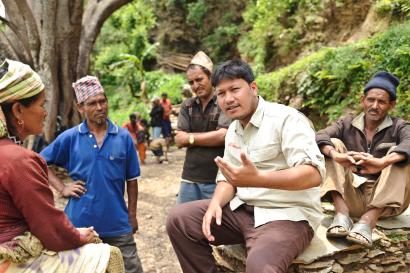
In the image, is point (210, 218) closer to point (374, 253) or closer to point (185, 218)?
point (185, 218)

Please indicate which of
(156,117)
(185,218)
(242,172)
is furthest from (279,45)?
(242,172)

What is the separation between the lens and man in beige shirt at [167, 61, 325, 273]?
2.46 meters

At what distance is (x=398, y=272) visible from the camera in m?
3.36

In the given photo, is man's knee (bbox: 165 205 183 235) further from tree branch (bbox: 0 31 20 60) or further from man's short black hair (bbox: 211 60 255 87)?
tree branch (bbox: 0 31 20 60)

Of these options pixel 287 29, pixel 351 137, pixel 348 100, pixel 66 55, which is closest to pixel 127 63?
pixel 287 29

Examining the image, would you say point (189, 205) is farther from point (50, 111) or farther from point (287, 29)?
point (287, 29)

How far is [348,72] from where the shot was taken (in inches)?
278

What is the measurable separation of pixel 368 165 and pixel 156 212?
180 inches

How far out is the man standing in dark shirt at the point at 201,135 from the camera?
3619 mm

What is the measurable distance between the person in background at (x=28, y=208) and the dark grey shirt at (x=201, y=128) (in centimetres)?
164

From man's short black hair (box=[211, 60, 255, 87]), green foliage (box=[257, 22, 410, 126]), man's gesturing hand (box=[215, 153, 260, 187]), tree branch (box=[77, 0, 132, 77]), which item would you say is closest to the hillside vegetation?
green foliage (box=[257, 22, 410, 126])

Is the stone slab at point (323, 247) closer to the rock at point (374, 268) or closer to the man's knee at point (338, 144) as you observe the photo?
the rock at point (374, 268)

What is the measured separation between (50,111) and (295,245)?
6.84 meters

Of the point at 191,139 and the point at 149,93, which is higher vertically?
the point at 191,139
